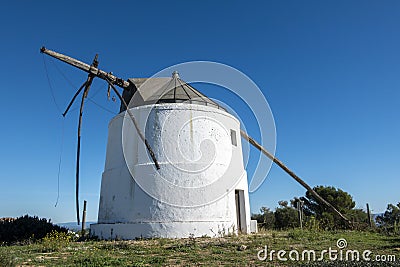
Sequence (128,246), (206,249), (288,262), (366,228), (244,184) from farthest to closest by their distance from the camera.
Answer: (366,228), (244,184), (128,246), (206,249), (288,262)

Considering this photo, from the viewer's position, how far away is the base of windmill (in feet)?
42.6

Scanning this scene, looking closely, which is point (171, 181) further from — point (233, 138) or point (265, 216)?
point (265, 216)

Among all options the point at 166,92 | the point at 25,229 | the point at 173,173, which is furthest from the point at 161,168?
the point at 25,229

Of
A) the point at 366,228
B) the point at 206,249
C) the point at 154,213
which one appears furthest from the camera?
the point at 366,228

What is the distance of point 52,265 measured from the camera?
788 centimetres

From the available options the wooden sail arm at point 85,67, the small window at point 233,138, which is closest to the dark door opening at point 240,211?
the small window at point 233,138

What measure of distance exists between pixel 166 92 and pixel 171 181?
4258mm

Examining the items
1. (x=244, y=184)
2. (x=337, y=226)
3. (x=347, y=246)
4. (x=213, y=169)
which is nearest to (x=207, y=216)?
(x=213, y=169)

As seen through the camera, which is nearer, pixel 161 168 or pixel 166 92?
pixel 161 168

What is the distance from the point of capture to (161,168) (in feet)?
44.4

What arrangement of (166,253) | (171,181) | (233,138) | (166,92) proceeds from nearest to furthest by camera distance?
(166,253), (171,181), (166,92), (233,138)

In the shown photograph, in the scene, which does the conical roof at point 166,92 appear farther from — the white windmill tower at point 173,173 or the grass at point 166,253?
the grass at point 166,253

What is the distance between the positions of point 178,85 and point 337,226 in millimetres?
11845

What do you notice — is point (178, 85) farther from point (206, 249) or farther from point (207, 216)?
point (206, 249)
